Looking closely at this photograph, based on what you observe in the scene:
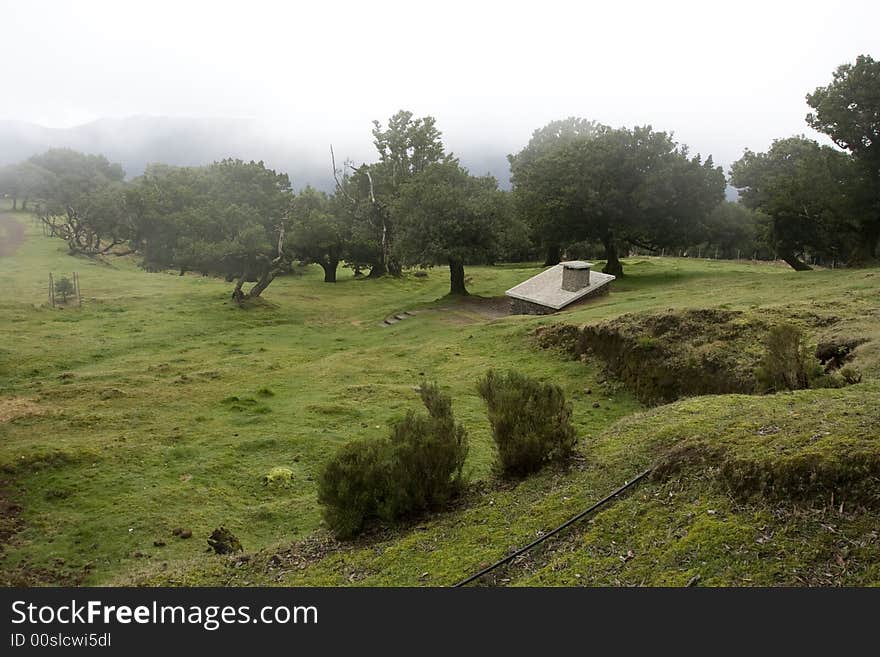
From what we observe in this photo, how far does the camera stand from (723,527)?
641 cm

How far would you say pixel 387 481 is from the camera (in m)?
9.08

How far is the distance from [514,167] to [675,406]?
175ft

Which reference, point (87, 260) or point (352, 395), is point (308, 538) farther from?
point (87, 260)

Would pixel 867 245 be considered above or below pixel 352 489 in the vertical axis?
above

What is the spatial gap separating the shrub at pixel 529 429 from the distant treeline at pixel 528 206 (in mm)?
25317

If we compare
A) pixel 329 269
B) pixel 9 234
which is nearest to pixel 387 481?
pixel 329 269

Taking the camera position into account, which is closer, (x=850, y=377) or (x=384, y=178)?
(x=850, y=377)

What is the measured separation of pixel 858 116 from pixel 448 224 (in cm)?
2002

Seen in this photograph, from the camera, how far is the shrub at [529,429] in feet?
31.4

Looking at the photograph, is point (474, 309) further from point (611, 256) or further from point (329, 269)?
point (329, 269)

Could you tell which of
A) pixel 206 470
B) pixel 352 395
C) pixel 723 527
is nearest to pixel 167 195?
pixel 352 395

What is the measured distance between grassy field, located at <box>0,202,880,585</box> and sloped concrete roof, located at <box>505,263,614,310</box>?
2.10m

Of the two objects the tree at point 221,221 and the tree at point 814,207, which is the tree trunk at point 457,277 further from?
the tree at point 814,207

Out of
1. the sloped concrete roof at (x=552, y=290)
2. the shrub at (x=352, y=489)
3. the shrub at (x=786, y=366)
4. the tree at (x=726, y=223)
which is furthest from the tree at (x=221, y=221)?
the shrub at (x=786, y=366)
